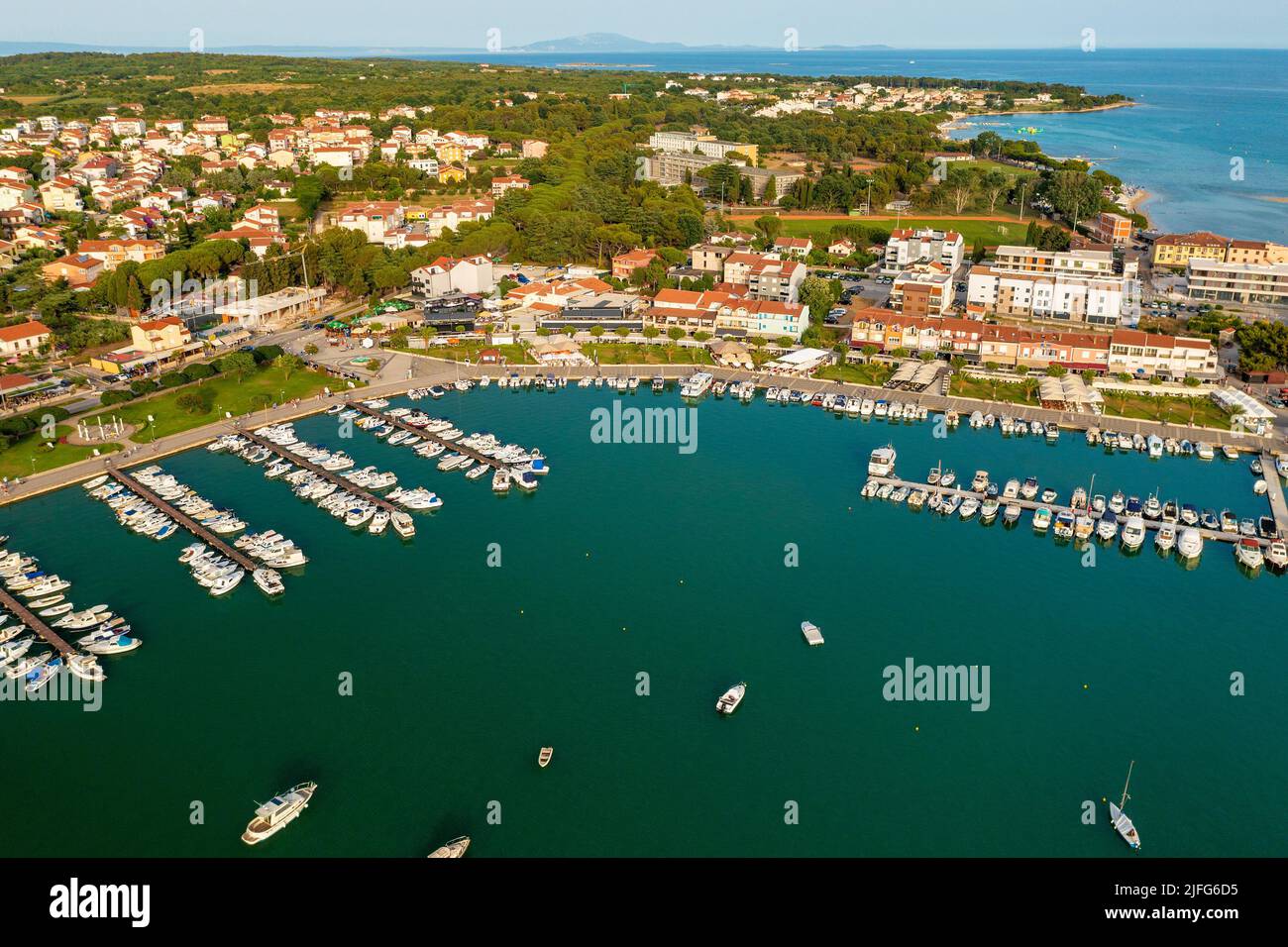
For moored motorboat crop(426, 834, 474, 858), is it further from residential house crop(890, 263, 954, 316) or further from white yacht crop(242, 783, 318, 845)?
residential house crop(890, 263, 954, 316)

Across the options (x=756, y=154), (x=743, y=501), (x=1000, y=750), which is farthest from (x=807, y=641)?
(x=756, y=154)

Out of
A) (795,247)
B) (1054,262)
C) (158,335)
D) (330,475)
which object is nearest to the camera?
(330,475)

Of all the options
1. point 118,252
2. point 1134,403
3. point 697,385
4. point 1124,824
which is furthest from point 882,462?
point 118,252

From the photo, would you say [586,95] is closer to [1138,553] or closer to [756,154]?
[756,154]

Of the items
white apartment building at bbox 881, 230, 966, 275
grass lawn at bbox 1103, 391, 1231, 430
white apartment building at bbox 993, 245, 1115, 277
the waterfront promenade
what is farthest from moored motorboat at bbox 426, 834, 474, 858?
white apartment building at bbox 881, 230, 966, 275

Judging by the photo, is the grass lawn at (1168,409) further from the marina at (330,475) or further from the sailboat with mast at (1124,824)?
the marina at (330,475)

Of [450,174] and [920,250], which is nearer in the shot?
[920,250]

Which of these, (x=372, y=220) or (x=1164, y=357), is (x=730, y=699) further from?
(x=372, y=220)
